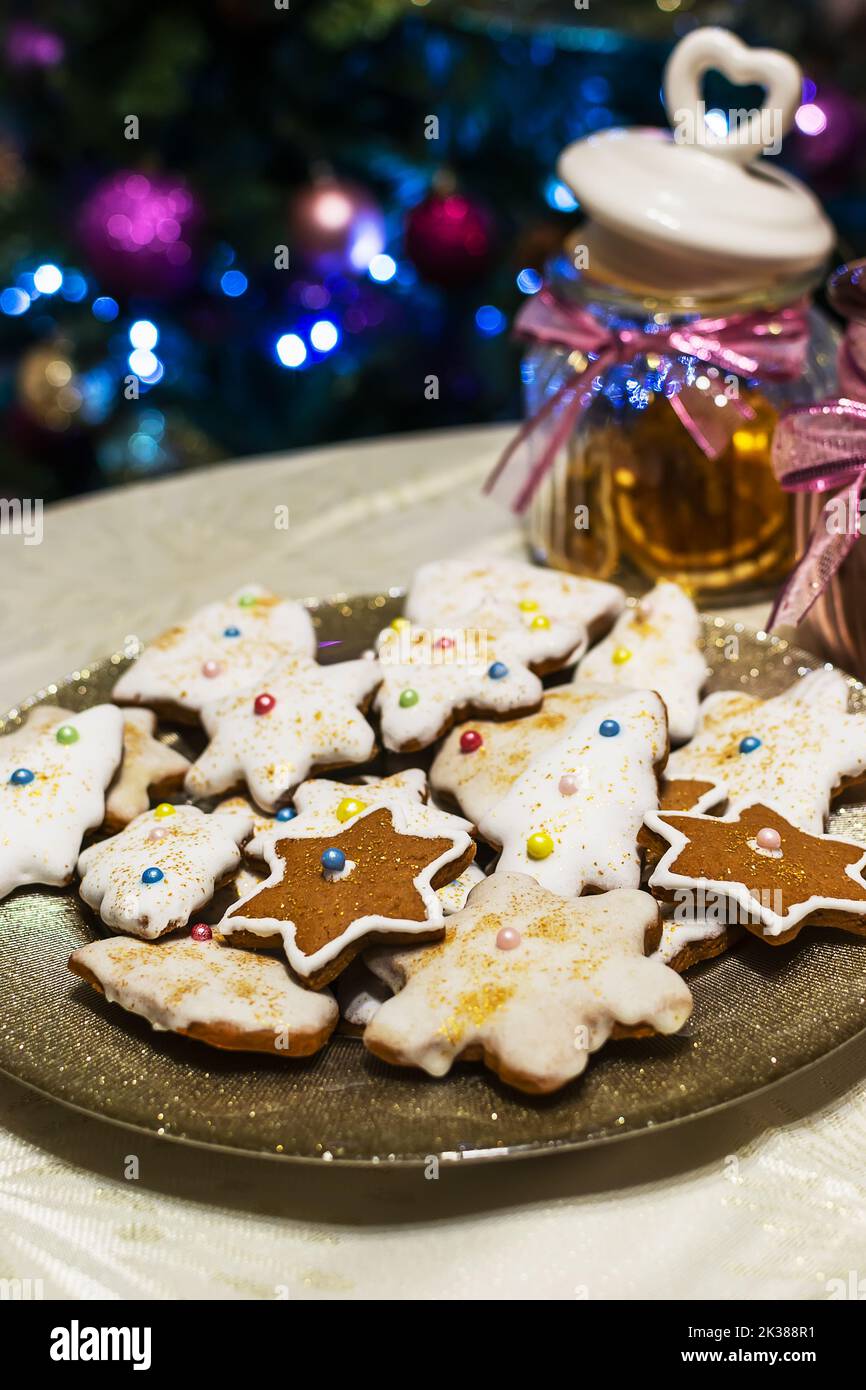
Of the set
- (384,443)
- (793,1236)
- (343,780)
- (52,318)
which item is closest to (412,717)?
(343,780)

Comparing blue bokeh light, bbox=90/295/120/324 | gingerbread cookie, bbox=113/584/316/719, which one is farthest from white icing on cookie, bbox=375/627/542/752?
blue bokeh light, bbox=90/295/120/324

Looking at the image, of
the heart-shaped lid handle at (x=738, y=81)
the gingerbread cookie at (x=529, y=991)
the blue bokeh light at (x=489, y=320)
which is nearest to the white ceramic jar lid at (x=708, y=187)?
the heart-shaped lid handle at (x=738, y=81)

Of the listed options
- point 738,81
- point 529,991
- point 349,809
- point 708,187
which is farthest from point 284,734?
point 738,81

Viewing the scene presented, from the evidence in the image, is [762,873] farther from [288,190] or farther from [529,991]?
[288,190]

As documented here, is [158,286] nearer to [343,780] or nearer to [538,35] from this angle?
[538,35]

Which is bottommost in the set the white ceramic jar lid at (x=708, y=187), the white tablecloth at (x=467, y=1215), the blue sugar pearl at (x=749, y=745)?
the white tablecloth at (x=467, y=1215)

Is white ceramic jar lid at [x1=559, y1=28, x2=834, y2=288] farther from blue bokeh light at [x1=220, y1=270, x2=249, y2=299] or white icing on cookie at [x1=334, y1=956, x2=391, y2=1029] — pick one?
blue bokeh light at [x1=220, y1=270, x2=249, y2=299]

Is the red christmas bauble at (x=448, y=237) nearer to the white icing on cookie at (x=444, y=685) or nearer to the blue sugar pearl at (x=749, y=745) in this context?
the white icing on cookie at (x=444, y=685)
